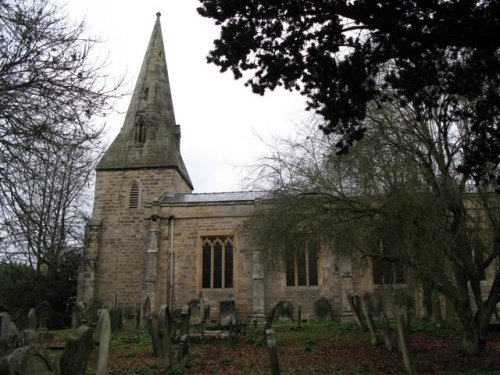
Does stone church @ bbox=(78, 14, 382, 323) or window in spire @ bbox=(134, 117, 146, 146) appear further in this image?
window in spire @ bbox=(134, 117, 146, 146)

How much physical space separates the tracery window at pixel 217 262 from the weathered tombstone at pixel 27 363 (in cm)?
1833

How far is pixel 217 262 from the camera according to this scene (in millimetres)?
24031

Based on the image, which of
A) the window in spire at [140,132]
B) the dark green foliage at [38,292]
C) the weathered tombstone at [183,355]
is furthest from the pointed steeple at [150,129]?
the weathered tombstone at [183,355]

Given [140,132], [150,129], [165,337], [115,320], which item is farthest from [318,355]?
[140,132]

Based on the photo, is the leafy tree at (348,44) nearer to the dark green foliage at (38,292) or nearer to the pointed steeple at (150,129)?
the dark green foliage at (38,292)

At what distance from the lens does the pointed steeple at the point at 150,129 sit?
27.9 metres

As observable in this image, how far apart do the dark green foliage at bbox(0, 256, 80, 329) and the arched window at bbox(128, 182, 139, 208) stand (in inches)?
178

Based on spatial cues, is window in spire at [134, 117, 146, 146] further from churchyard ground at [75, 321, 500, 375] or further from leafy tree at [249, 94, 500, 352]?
leafy tree at [249, 94, 500, 352]

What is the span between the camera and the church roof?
79.9ft

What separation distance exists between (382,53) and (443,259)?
5834 mm

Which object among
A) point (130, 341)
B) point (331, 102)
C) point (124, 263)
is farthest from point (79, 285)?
point (331, 102)

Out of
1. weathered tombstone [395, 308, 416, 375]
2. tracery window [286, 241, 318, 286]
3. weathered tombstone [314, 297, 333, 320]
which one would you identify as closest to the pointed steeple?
tracery window [286, 241, 318, 286]

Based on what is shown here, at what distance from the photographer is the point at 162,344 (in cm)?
975

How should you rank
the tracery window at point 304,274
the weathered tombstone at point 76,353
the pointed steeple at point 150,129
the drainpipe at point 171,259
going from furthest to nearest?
the pointed steeple at point 150,129 < the drainpipe at point 171,259 < the tracery window at point 304,274 < the weathered tombstone at point 76,353
